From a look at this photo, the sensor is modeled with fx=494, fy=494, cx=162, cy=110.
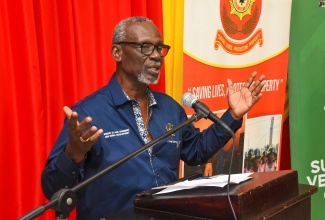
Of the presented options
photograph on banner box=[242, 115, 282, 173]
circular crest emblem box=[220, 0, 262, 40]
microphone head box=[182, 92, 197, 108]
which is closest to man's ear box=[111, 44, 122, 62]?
microphone head box=[182, 92, 197, 108]

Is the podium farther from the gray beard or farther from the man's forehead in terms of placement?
the man's forehead

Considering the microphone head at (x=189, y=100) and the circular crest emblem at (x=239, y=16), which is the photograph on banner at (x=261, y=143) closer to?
the circular crest emblem at (x=239, y=16)

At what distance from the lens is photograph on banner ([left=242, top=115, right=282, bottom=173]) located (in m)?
3.26

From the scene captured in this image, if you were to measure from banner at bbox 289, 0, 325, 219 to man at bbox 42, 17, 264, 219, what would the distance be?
4.72ft

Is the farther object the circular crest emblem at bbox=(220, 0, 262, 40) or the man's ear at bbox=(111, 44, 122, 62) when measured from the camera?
the circular crest emblem at bbox=(220, 0, 262, 40)

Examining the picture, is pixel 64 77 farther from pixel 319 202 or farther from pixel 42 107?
pixel 319 202

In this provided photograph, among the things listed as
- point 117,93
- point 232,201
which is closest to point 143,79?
point 117,93

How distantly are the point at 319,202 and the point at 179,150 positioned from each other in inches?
69.9

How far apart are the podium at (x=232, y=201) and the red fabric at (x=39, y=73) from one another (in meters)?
0.97

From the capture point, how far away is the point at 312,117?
3438mm

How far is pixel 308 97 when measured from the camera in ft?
11.3

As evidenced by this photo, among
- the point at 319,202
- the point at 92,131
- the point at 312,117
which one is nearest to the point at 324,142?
the point at 312,117

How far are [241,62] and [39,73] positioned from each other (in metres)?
1.38

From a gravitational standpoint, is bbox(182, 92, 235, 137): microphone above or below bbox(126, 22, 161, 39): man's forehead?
below
